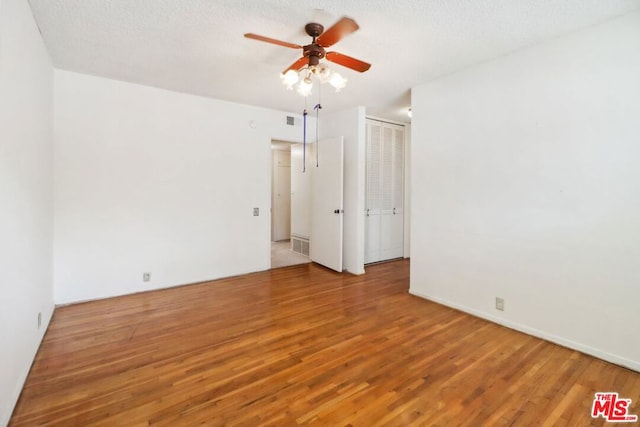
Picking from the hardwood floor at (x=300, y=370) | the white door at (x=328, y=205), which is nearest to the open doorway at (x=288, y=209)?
the white door at (x=328, y=205)

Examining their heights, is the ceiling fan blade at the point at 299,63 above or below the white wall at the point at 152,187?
above

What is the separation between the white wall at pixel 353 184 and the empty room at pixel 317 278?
0.88 ft

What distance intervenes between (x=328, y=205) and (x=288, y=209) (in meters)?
2.85

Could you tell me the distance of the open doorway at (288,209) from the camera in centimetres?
575

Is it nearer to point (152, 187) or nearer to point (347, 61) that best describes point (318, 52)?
point (347, 61)

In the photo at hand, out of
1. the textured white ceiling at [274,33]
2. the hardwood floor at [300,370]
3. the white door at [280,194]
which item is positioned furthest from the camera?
the white door at [280,194]

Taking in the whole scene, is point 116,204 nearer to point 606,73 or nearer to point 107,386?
point 107,386

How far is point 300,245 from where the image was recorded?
5938 millimetres

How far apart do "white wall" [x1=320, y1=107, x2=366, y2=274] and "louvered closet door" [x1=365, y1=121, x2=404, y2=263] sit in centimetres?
47

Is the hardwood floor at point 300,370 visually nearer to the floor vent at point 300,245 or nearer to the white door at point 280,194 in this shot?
the floor vent at point 300,245

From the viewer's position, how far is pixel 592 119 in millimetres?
2270

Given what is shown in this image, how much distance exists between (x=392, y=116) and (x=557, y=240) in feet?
10.2

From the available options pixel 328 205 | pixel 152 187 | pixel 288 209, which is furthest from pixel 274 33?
pixel 288 209

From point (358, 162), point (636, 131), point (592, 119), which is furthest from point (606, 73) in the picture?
point (358, 162)
